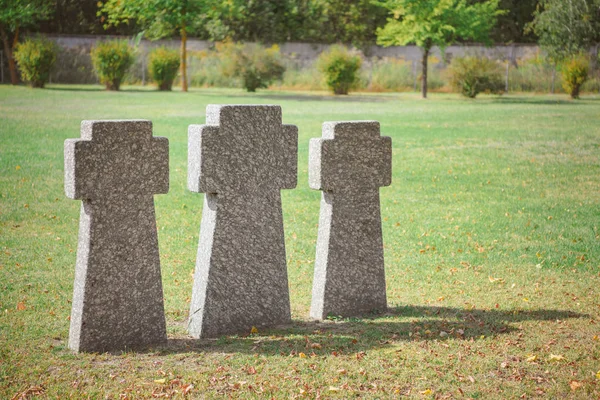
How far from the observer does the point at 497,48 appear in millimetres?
46844

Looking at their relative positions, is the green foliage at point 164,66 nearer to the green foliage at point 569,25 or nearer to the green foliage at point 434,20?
the green foliage at point 434,20

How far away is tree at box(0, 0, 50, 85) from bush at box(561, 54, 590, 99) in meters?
28.8

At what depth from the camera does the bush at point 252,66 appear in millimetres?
39094

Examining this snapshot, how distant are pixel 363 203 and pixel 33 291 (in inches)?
127

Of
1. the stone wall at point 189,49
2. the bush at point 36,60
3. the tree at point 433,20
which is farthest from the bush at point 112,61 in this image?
the tree at point 433,20

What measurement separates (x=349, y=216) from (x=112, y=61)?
34.3m

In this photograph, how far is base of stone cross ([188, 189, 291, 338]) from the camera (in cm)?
562

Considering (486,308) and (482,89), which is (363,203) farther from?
(482,89)

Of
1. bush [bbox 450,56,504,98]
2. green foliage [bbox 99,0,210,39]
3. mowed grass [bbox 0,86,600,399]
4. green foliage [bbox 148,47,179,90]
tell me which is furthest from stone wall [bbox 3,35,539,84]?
mowed grass [bbox 0,86,600,399]

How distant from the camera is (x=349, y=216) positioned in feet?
20.4

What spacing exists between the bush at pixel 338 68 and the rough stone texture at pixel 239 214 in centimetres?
3291

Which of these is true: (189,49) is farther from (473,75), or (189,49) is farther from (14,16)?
(473,75)

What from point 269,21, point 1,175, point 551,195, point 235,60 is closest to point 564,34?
point 235,60

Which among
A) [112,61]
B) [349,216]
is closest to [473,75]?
[112,61]
